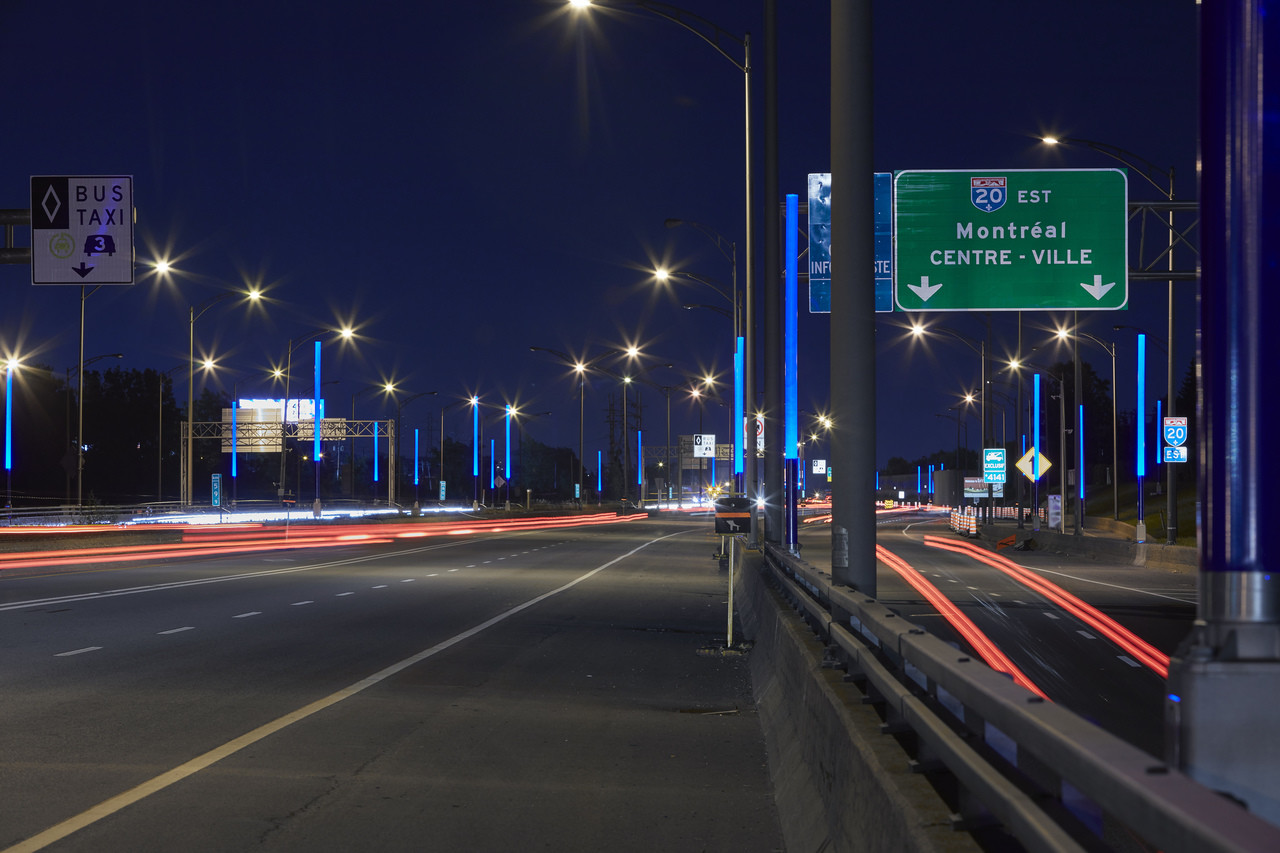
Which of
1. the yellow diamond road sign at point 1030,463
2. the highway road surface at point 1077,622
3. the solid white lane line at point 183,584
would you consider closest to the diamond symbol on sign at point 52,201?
the solid white lane line at point 183,584

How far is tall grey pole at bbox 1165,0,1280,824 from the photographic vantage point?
4043mm

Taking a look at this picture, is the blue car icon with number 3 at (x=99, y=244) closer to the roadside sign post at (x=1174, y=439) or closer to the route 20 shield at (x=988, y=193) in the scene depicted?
the route 20 shield at (x=988, y=193)

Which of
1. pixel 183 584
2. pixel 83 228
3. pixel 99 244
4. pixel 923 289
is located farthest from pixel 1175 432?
pixel 83 228

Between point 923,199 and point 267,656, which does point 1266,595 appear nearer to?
point 267,656

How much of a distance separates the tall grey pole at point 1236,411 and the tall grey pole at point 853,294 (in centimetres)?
595

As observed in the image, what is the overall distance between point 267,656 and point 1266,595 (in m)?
13.8

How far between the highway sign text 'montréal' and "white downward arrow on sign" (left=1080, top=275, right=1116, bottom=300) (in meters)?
17.4

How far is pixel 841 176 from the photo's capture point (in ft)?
33.7

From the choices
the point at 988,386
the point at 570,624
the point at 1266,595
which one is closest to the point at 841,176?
the point at 1266,595

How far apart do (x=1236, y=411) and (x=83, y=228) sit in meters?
25.1

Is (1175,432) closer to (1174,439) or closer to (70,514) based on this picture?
(1174,439)

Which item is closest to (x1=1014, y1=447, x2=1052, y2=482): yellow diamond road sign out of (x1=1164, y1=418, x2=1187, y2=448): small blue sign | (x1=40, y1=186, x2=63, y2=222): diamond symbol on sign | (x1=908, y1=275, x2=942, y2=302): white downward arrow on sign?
(x1=1164, y1=418, x2=1187, y2=448): small blue sign

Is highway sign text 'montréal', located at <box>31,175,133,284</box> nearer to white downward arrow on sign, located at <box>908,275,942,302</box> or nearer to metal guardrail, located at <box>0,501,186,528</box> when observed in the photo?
white downward arrow on sign, located at <box>908,275,942,302</box>

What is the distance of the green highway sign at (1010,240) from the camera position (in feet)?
62.8
